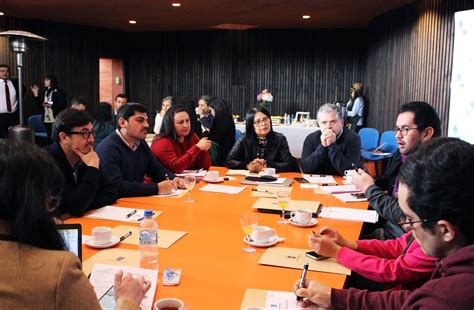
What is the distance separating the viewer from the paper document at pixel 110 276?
168cm

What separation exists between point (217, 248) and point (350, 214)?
1026mm

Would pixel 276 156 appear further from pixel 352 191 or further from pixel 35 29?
pixel 35 29

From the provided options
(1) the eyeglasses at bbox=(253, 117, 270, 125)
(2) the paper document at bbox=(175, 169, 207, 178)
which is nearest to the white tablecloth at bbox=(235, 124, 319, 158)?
(1) the eyeglasses at bbox=(253, 117, 270, 125)

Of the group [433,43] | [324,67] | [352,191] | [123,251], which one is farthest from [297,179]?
[324,67]

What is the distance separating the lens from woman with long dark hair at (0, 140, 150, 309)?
1.14m

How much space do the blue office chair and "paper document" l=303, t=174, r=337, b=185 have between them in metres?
6.50

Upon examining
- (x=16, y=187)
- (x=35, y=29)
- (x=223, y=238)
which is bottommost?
(x=223, y=238)

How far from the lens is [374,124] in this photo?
9523 millimetres

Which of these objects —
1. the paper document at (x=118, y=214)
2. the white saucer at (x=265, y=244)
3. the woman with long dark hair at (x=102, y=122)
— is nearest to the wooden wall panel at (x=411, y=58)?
the woman with long dark hair at (x=102, y=122)

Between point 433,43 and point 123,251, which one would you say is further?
point 433,43

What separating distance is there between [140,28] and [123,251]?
10.8 meters

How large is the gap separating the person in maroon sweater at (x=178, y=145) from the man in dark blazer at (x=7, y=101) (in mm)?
5736

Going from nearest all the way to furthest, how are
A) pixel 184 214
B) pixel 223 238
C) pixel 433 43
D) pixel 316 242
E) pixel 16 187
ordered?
pixel 16 187
pixel 316 242
pixel 223 238
pixel 184 214
pixel 433 43

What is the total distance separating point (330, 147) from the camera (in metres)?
4.21
